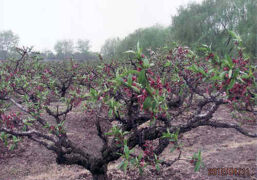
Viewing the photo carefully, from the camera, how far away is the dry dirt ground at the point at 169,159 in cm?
547

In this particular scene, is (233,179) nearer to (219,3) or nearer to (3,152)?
(3,152)

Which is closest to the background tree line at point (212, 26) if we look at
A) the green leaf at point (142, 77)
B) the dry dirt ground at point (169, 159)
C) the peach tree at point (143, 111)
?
the dry dirt ground at point (169, 159)

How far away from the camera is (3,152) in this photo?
7617 millimetres

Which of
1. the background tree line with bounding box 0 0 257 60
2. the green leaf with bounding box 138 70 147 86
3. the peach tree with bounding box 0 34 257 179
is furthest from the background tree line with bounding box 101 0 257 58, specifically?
the green leaf with bounding box 138 70 147 86

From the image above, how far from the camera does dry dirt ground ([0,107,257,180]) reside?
5469 millimetres

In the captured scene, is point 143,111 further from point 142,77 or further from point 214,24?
point 214,24

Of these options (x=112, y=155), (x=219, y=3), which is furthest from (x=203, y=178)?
(x=219, y=3)

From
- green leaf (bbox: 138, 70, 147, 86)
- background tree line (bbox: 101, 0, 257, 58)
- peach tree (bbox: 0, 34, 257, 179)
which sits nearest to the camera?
green leaf (bbox: 138, 70, 147, 86)

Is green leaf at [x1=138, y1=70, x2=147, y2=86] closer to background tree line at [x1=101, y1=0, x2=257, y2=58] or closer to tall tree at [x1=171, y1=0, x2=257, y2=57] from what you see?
background tree line at [x1=101, y1=0, x2=257, y2=58]

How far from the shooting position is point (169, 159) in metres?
6.49

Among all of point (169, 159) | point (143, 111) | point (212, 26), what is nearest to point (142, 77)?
point (143, 111)

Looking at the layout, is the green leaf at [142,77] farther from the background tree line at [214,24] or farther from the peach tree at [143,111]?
the background tree line at [214,24]

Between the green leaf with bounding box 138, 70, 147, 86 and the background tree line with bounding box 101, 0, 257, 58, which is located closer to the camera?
the green leaf with bounding box 138, 70, 147, 86

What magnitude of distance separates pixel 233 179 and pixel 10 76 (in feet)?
23.7
